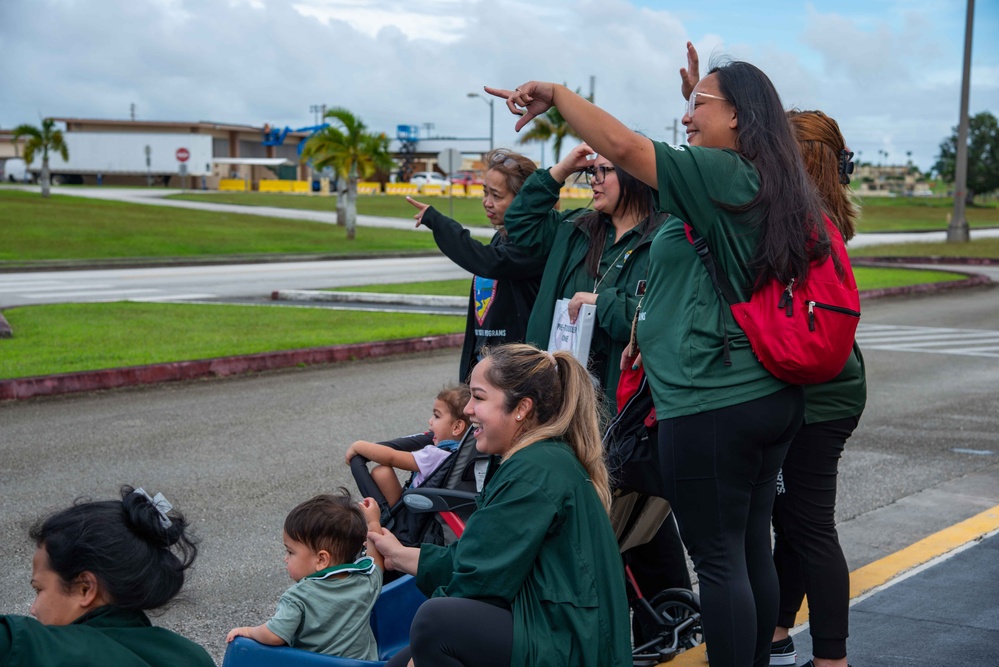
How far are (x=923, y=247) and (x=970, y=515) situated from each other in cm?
3146

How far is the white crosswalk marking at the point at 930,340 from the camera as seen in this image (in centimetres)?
1325

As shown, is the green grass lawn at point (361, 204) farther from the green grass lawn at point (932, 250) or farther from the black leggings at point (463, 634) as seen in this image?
the black leggings at point (463, 634)

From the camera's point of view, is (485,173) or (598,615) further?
(485,173)

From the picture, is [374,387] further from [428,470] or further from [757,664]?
[757,664]

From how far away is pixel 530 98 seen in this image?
317cm

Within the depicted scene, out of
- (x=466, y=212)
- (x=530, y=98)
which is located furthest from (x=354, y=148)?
(x=530, y=98)

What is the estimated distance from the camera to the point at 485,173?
16.2 ft

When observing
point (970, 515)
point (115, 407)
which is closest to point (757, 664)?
point (970, 515)

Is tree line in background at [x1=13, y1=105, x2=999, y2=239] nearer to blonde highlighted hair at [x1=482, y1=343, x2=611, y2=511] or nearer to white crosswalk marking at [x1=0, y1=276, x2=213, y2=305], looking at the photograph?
white crosswalk marking at [x1=0, y1=276, x2=213, y2=305]

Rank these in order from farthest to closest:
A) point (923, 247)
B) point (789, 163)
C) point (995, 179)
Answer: point (995, 179) < point (923, 247) < point (789, 163)

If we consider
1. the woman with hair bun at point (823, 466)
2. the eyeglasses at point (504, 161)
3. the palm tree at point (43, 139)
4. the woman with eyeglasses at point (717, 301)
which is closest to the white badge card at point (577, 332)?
the woman with eyeglasses at point (717, 301)

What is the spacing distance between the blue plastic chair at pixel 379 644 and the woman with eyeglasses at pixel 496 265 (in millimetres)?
1247

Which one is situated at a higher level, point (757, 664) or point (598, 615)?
point (598, 615)

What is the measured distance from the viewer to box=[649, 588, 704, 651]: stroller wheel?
13.4 ft
